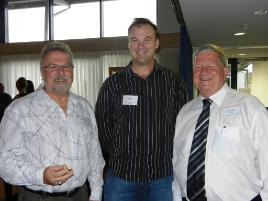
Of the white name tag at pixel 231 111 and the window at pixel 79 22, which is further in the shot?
the window at pixel 79 22

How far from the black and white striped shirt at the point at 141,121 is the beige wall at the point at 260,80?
8.50 m

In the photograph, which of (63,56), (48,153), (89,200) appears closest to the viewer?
(48,153)

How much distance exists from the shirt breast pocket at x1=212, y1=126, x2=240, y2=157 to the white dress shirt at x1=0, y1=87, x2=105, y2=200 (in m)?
0.78

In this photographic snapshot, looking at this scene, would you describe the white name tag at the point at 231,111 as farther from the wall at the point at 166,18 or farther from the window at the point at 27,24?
the window at the point at 27,24

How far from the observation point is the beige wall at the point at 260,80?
9.94 meters

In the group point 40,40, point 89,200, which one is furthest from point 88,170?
point 40,40

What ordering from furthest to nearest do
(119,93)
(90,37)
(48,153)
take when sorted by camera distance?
(90,37)
(119,93)
(48,153)

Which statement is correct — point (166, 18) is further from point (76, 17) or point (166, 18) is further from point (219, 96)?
point (219, 96)

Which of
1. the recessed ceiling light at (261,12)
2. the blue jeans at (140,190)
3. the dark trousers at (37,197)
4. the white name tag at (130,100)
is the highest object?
the recessed ceiling light at (261,12)

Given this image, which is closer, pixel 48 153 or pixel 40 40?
pixel 48 153

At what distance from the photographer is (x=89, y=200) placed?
207 cm

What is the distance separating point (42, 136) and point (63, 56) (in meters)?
0.49

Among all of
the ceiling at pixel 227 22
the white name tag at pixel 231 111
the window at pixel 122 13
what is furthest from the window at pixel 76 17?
the white name tag at pixel 231 111

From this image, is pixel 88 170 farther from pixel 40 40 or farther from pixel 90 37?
pixel 40 40
